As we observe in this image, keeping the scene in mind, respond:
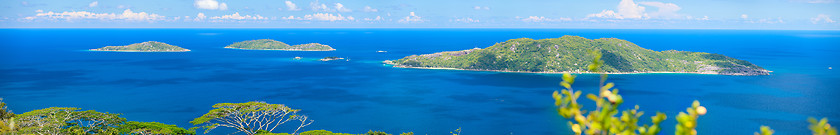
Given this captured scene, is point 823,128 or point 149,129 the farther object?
point 149,129

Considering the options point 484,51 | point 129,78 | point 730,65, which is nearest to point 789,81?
point 730,65

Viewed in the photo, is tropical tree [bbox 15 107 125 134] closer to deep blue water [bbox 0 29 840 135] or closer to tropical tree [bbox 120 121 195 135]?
tropical tree [bbox 120 121 195 135]

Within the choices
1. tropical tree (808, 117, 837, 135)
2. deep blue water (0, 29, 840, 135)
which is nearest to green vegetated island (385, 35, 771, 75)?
deep blue water (0, 29, 840, 135)

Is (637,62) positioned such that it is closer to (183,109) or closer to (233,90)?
(233,90)

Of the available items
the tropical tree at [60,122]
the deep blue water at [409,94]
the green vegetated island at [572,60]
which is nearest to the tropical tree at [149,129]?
the tropical tree at [60,122]

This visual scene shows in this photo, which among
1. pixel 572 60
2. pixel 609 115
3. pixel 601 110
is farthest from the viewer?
pixel 572 60

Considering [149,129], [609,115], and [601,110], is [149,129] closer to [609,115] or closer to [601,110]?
[601,110]

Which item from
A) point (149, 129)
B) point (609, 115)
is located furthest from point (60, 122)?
point (609, 115)

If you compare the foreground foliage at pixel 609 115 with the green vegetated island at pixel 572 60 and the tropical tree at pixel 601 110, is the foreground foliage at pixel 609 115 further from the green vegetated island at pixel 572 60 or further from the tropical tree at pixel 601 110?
the green vegetated island at pixel 572 60

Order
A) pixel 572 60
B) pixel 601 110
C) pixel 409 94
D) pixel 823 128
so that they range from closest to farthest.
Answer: pixel 601 110 < pixel 823 128 < pixel 409 94 < pixel 572 60
